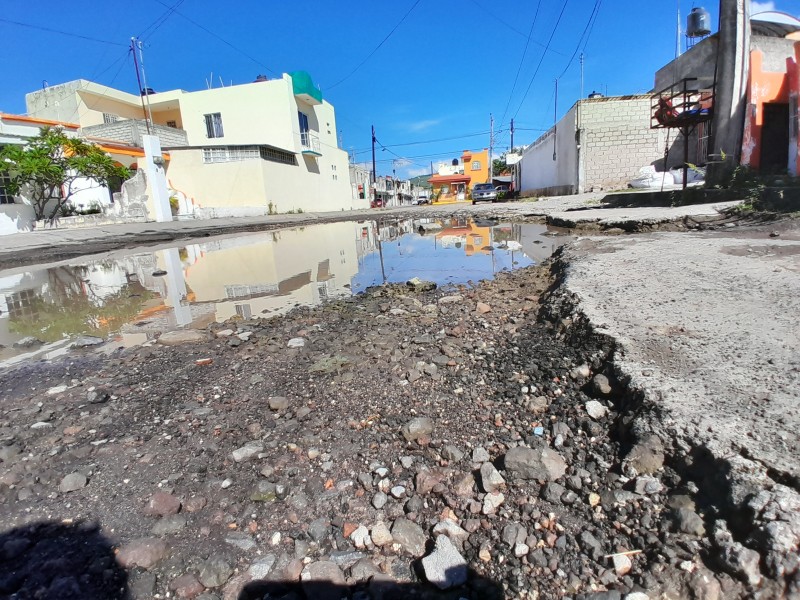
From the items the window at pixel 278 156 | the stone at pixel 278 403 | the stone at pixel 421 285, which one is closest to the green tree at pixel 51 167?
the window at pixel 278 156

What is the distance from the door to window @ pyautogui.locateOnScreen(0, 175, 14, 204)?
960 inches

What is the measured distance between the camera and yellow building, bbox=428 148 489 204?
56.7 meters

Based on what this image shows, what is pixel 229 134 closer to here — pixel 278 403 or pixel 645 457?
pixel 278 403

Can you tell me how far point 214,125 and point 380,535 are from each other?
32.7 meters

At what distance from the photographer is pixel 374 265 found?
708 centimetres

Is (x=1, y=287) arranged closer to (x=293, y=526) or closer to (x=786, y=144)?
(x=293, y=526)

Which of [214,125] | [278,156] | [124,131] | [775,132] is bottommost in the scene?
[775,132]

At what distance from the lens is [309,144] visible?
1244 inches

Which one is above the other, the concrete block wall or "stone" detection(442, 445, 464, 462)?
the concrete block wall

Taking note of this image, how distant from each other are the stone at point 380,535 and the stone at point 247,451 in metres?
0.69

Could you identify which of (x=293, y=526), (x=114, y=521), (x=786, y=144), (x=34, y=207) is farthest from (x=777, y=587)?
(x=34, y=207)

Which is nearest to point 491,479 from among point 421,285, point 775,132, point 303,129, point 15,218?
point 421,285

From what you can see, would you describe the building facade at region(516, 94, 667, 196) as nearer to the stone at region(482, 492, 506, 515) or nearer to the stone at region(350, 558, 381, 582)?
the stone at region(482, 492, 506, 515)

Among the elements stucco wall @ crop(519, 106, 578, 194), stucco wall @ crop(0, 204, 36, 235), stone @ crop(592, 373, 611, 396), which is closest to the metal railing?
stucco wall @ crop(519, 106, 578, 194)
